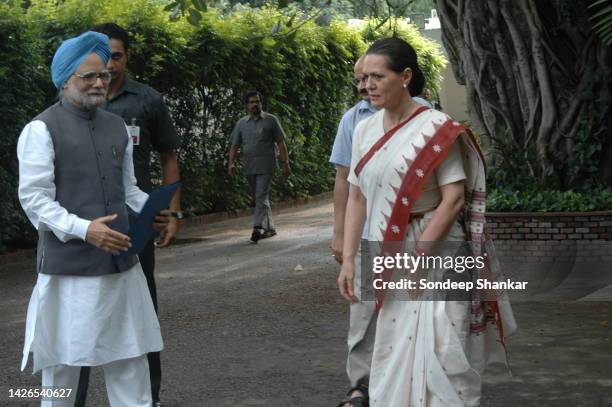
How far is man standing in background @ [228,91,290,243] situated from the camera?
17.0 meters

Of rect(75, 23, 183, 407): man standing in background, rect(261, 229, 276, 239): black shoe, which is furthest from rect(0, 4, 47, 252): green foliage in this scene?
rect(75, 23, 183, 407): man standing in background

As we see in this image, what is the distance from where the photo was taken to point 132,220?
5.77m

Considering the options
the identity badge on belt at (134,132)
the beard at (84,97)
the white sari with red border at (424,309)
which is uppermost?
the beard at (84,97)

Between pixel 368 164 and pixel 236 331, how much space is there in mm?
4325

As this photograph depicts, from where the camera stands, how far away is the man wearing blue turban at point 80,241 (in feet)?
16.9

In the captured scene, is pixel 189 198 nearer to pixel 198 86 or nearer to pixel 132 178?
pixel 198 86

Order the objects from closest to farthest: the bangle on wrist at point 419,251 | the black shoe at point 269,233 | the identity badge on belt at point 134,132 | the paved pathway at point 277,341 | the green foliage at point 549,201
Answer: the bangle on wrist at point 419,251 < the identity badge on belt at point 134,132 < the paved pathway at point 277,341 < the green foliage at point 549,201 < the black shoe at point 269,233

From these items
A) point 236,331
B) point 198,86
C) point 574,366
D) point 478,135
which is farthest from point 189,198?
point 574,366

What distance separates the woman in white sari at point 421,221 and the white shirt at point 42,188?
1.29 meters

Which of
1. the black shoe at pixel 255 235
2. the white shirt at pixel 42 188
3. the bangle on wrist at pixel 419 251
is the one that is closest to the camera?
the white shirt at pixel 42 188

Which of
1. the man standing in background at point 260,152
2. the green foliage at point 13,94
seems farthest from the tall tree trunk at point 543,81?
the green foliage at point 13,94

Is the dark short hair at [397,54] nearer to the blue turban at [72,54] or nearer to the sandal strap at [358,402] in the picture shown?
the blue turban at [72,54]

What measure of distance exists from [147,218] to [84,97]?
1.91 feet

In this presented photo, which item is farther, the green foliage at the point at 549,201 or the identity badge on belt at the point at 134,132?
the green foliage at the point at 549,201
